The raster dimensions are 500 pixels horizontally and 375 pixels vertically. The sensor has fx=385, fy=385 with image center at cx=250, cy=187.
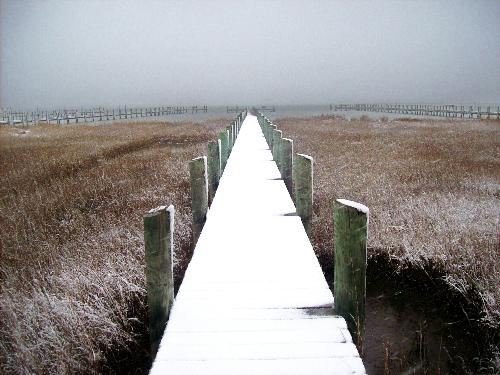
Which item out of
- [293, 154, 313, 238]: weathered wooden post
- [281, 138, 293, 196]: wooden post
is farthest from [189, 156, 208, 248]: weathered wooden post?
[281, 138, 293, 196]: wooden post

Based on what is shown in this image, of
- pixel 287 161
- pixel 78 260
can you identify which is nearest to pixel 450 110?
pixel 287 161

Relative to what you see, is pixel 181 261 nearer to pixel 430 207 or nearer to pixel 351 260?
pixel 351 260

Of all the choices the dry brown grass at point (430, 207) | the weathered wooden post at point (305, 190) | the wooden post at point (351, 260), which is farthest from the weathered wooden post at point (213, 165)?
the wooden post at point (351, 260)

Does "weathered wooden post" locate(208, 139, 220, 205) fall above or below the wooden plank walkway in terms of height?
above

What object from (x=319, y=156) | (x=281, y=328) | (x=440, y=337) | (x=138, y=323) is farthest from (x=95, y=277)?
(x=319, y=156)

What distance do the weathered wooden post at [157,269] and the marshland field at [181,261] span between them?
67 centimetres

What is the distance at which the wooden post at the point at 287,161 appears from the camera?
7.81 meters

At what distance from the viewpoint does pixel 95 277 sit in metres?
4.32

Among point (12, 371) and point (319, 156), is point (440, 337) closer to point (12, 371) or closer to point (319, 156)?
point (12, 371)

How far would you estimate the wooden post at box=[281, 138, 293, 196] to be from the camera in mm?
7812

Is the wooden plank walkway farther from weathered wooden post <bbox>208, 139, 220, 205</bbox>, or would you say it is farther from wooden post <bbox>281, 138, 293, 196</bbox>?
wooden post <bbox>281, 138, 293, 196</bbox>

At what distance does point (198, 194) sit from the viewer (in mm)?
5438

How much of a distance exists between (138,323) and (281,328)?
1763mm

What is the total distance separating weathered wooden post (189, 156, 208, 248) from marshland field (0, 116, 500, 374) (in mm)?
632
